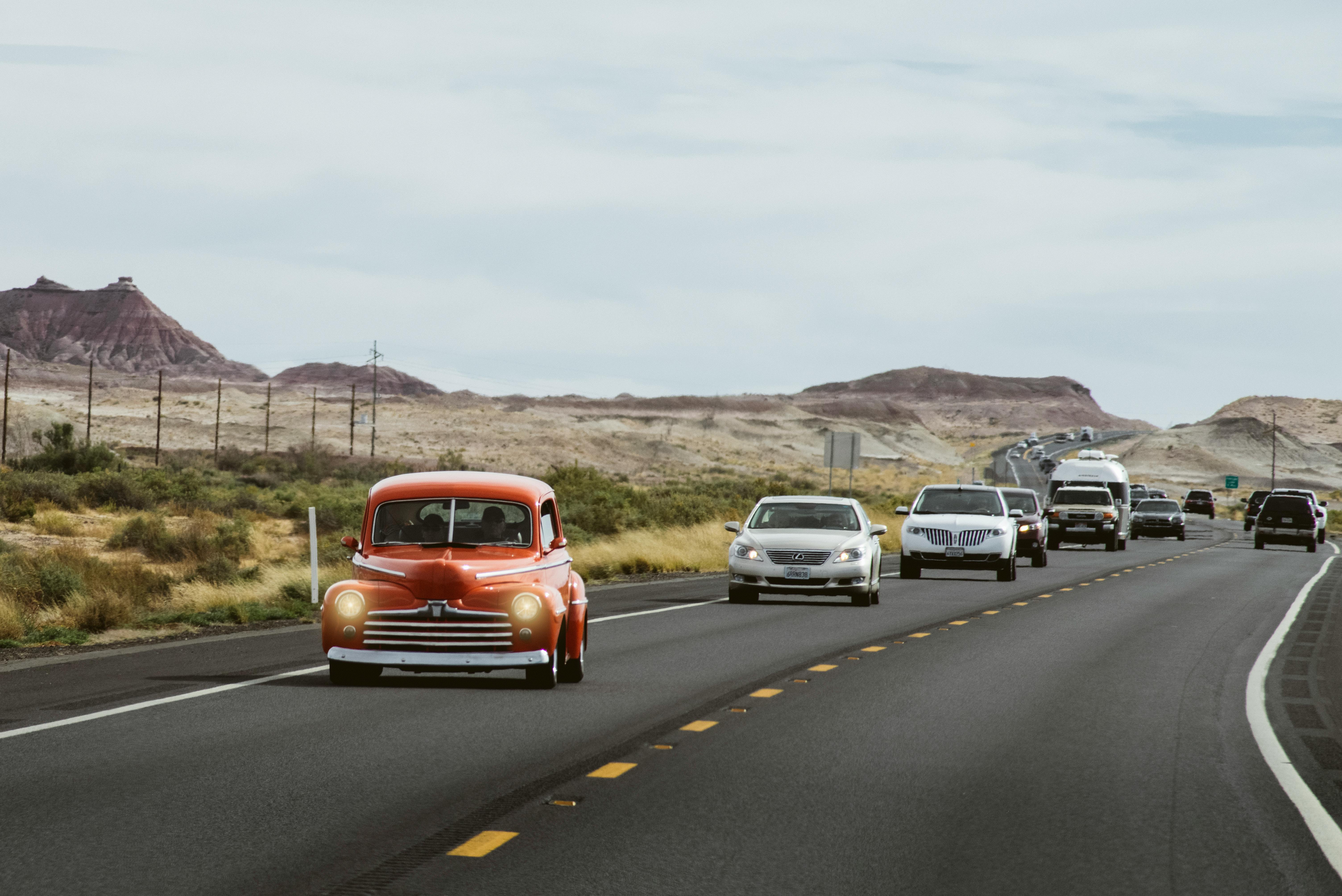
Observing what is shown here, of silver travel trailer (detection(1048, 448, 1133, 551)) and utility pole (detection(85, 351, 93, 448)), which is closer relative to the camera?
silver travel trailer (detection(1048, 448, 1133, 551))

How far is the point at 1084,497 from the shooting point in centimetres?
4412

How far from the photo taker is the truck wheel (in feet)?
39.9

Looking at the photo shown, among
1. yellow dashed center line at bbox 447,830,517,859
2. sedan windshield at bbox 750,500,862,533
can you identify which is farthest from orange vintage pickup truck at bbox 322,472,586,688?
sedan windshield at bbox 750,500,862,533

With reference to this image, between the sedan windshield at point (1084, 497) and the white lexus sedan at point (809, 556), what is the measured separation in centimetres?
2255

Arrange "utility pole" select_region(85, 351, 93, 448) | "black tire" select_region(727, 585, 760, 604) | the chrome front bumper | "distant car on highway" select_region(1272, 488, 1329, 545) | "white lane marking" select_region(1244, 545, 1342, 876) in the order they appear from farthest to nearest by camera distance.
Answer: "utility pole" select_region(85, 351, 93, 448), "distant car on highway" select_region(1272, 488, 1329, 545), "black tire" select_region(727, 585, 760, 604), the chrome front bumper, "white lane marking" select_region(1244, 545, 1342, 876)

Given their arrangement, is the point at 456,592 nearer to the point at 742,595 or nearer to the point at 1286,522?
the point at 742,595

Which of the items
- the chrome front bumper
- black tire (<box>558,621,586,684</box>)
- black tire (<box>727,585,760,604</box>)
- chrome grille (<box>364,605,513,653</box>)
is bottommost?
black tire (<box>727,585,760,604</box>)

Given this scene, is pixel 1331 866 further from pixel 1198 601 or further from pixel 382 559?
pixel 1198 601

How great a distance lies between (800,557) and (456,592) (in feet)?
35.5

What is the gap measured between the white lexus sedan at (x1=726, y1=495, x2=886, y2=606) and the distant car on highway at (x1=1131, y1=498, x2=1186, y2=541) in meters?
36.4

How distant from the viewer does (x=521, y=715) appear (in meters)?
10.9

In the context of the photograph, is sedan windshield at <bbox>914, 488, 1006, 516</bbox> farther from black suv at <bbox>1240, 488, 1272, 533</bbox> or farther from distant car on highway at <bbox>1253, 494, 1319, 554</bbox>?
black suv at <bbox>1240, 488, 1272, 533</bbox>

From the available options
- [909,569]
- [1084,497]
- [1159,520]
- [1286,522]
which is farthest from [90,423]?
[909,569]

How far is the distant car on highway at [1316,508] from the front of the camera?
48500mm
